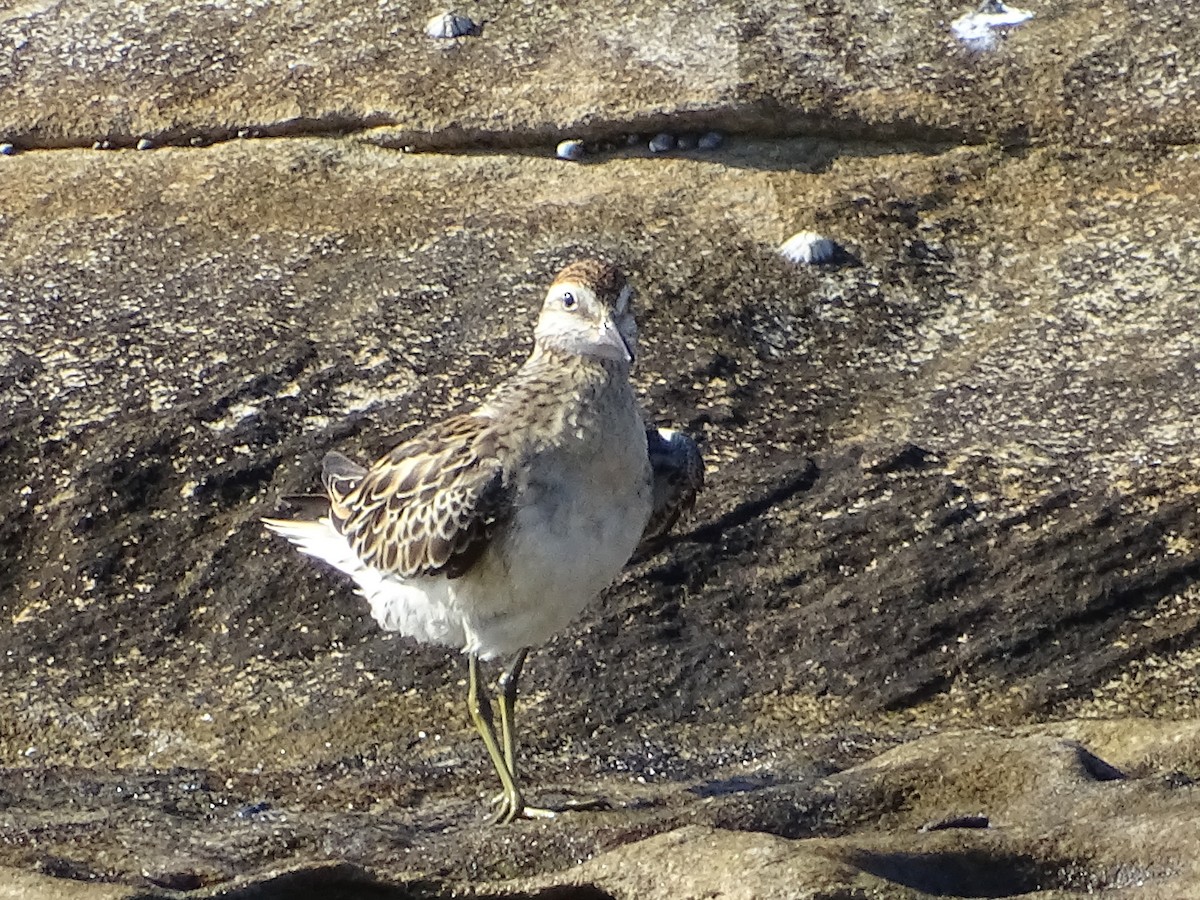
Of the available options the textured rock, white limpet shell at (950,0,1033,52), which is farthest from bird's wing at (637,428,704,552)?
white limpet shell at (950,0,1033,52)

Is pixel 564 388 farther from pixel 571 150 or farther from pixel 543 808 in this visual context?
pixel 571 150

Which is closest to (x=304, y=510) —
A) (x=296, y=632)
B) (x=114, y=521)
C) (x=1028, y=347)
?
(x=296, y=632)

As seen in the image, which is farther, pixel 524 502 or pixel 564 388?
pixel 564 388

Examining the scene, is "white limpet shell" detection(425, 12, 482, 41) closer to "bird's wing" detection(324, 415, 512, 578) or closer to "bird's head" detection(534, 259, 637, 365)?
"bird's wing" detection(324, 415, 512, 578)

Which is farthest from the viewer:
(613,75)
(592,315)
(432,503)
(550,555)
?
(613,75)

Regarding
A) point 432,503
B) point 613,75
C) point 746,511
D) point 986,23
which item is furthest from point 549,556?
point 986,23

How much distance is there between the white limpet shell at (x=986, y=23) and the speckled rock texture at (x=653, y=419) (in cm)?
8

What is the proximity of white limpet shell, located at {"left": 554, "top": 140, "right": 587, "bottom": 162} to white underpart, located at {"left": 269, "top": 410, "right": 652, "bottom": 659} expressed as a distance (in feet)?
12.8

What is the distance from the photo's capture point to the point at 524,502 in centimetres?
592

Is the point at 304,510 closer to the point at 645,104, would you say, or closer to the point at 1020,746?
the point at 1020,746

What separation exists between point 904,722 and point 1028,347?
251 centimetres

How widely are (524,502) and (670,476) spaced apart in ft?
2.73

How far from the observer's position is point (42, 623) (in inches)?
287

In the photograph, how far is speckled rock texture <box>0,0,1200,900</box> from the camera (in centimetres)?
551
